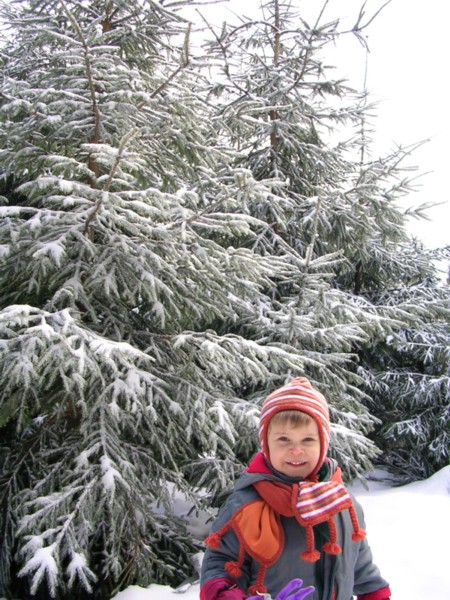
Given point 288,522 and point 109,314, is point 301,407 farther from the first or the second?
point 109,314

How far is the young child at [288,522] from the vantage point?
1.65 m

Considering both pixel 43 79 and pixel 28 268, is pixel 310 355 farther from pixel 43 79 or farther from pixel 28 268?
pixel 43 79

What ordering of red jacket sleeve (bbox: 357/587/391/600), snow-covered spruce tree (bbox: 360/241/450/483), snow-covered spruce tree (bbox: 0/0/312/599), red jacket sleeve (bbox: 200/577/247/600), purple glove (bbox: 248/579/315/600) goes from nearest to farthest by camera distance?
purple glove (bbox: 248/579/315/600) → red jacket sleeve (bbox: 200/577/247/600) → red jacket sleeve (bbox: 357/587/391/600) → snow-covered spruce tree (bbox: 0/0/312/599) → snow-covered spruce tree (bbox: 360/241/450/483)

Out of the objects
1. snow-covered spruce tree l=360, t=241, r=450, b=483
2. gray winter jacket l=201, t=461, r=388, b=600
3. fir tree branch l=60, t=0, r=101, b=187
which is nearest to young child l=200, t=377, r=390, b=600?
gray winter jacket l=201, t=461, r=388, b=600

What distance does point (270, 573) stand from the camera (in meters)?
1.68

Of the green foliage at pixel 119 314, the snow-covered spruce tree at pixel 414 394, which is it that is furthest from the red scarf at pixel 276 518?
the snow-covered spruce tree at pixel 414 394

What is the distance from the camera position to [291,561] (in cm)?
168

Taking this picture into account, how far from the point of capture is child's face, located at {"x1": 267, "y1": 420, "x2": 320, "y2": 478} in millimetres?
1787

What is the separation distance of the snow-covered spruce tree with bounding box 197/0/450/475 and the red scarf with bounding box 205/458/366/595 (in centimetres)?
287

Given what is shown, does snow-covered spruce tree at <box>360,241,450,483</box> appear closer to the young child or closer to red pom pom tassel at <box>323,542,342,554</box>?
the young child

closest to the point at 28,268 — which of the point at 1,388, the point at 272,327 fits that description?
the point at 1,388

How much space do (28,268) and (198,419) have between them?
1.69 meters

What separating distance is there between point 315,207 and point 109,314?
3456mm

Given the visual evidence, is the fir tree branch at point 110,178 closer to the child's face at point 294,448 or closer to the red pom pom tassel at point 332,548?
the child's face at point 294,448
